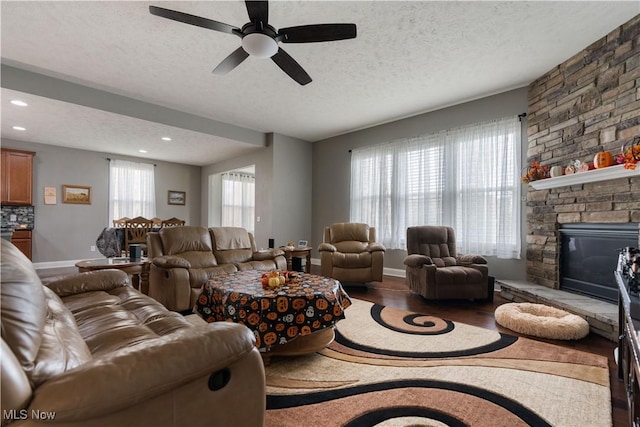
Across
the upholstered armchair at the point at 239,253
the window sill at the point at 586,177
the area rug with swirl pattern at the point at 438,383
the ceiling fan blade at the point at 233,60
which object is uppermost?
the ceiling fan blade at the point at 233,60

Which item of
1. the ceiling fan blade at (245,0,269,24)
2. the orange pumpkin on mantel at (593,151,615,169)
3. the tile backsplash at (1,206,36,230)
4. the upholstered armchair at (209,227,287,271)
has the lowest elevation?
the upholstered armchair at (209,227,287,271)

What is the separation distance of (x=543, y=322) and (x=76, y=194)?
8356 millimetres

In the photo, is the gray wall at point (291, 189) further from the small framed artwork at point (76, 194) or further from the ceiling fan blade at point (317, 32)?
the small framed artwork at point (76, 194)

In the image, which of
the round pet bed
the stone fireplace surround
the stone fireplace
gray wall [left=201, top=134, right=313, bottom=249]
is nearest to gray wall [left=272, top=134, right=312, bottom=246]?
gray wall [left=201, top=134, right=313, bottom=249]

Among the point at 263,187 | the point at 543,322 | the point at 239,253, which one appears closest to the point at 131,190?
the point at 263,187

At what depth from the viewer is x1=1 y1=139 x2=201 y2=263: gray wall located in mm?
6145

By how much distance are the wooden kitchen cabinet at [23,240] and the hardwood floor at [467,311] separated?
1.07 m

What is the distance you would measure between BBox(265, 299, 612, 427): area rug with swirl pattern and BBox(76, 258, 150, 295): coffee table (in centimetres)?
189

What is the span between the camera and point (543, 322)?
252cm

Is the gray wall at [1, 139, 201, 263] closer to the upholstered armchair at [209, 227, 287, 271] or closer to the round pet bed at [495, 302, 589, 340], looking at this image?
the upholstered armchair at [209, 227, 287, 271]

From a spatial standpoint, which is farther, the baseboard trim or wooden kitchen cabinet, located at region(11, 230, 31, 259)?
the baseboard trim

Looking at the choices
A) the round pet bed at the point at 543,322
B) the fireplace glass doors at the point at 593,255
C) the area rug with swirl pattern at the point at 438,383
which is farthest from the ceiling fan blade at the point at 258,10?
the fireplace glass doors at the point at 593,255

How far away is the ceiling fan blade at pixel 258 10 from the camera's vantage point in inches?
80.4

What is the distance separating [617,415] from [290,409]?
5.42ft
